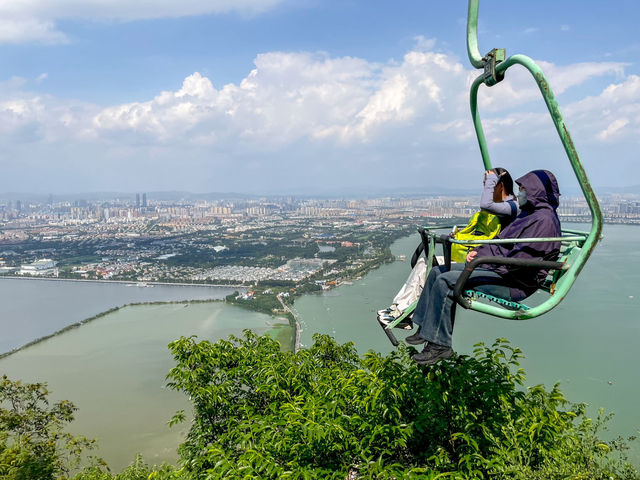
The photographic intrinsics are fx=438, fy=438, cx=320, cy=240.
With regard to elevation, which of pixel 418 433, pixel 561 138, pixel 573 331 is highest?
pixel 561 138

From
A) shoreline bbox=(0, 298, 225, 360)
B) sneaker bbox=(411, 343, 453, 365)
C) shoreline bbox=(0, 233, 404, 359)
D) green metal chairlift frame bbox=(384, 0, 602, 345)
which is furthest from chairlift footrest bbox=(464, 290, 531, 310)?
shoreline bbox=(0, 298, 225, 360)

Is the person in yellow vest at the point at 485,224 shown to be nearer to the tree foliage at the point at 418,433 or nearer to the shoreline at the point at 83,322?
the tree foliage at the point at 418,433

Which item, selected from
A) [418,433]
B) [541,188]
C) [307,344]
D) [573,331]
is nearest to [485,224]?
[541,188]

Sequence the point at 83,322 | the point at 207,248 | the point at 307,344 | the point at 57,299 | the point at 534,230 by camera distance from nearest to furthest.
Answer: the point at 534,230
the point at 307,344
the point at 83,322
the point at 57,299
the point at 207,248

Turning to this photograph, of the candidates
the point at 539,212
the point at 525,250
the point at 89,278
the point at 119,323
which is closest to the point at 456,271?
the point at 525,250

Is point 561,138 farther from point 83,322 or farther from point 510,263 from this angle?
point 83,322

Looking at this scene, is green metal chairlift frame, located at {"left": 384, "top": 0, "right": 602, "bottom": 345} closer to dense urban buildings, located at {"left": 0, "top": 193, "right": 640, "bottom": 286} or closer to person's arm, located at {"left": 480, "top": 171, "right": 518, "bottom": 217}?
person's arm, located at {"left": 480, "top": 171, "right": 518, "bottom": 217}

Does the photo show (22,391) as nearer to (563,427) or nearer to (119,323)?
(563,427)
